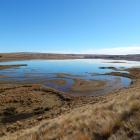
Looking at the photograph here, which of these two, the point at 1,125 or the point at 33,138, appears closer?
the point at 33,138

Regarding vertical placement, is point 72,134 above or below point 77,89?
above

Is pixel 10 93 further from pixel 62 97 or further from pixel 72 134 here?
pixel 72 134

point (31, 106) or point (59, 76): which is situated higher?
point (59, 76)

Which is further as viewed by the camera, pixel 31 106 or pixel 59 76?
pixel 59 76

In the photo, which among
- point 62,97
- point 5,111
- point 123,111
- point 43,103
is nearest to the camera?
point 123,111

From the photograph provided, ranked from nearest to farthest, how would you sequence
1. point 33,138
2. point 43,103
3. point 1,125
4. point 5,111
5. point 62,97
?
point 33,138, point 1,125, point 5,111, point 43,103, point 62,97

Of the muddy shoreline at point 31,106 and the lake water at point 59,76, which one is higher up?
the lake water at point 59,76

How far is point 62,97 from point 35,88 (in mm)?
5549

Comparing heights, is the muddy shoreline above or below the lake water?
below

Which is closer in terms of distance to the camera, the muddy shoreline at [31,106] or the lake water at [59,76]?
the muddy shoreline at [31,106]

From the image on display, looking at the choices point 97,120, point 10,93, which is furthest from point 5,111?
point 97,120

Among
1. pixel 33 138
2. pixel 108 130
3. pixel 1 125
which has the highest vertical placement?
pixel 108 130

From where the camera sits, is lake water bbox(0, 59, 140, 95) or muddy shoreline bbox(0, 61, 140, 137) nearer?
muddy shoreline bbox(0, 61, 140, 137)

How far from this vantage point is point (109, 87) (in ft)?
95.5
